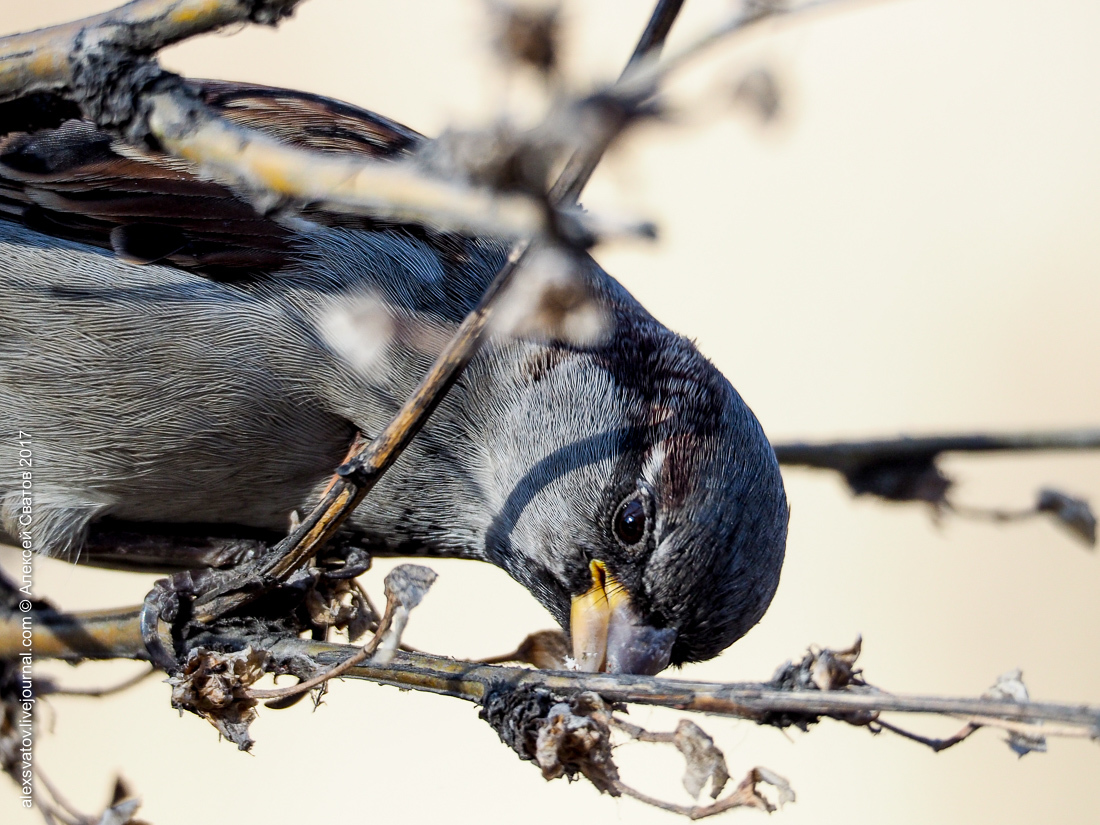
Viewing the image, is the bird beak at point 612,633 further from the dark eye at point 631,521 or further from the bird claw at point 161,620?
the bird claw at point 161,620

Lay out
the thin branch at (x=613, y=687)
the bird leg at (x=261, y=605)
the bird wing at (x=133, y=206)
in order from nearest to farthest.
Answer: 1. the thin branch at (x=613, y=687)
2. the bird leg at (x=261, y=605)
3. the bird wing at (x=133, y=206)

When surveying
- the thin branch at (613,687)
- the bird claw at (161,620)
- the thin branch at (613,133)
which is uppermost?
the thin branch at (613,133)

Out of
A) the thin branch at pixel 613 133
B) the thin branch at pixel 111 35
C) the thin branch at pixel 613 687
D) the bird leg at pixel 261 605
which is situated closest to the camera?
the thin branch at pixel 613 133

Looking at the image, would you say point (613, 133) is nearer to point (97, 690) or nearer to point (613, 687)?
point (613, 687)

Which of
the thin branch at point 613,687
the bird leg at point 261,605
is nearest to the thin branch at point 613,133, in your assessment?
the thin branch at point 613,687

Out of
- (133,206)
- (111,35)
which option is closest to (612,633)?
(133,206)

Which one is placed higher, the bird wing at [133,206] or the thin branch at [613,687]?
the bird wing at [133,206]

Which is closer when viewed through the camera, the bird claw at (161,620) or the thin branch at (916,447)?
the bird claw at (161,620)

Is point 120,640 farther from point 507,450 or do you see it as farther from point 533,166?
point 533,166

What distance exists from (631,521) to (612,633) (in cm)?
22

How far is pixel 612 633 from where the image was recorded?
7.33ft

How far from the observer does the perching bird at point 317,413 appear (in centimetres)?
213

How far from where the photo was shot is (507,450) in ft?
7.47

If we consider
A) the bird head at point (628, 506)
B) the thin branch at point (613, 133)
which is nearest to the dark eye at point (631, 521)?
the bird head at point (628, 506)
